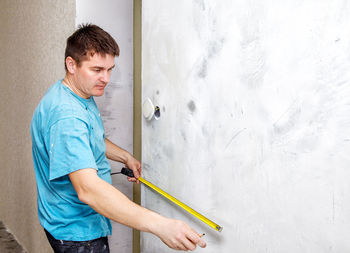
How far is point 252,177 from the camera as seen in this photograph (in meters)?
0.81

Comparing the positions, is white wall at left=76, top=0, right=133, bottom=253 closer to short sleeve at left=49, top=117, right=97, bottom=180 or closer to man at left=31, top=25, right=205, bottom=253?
man at left=31, top=25, right=205, bottom=253

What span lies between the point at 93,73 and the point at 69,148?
0.29 meters

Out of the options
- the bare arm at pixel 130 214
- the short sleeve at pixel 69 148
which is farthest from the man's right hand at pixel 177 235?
the short sleeve at pixel 69 148

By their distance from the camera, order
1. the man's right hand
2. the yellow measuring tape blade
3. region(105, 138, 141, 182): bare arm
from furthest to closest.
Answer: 1. region(105, 138, 141, 182): bare arm
2. the yellow measuring tape blade
3. the man's right hand

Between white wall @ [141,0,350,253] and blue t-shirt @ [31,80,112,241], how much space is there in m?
0.28

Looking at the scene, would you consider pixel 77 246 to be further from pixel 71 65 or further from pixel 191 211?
pixel 71 65

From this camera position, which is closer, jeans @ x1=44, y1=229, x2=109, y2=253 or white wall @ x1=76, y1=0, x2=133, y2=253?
jeans @ x1=44, y1=229, x2=109, y2=253

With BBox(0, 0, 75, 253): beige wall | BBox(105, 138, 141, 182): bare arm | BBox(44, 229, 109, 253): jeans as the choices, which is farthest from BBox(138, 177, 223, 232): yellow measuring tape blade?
BBox(0, 0, 75, 253): beige wall

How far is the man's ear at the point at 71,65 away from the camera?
3.39ft

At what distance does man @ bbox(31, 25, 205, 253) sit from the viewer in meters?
0.84

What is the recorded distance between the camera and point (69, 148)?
2.80 feet

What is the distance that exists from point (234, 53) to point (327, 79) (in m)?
0.28

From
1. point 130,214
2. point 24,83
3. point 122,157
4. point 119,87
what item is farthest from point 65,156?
point 24,83

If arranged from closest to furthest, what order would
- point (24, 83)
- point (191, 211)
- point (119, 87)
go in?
1. point (191, 211)
2. point (119, 87)
3. point (24, 83)
